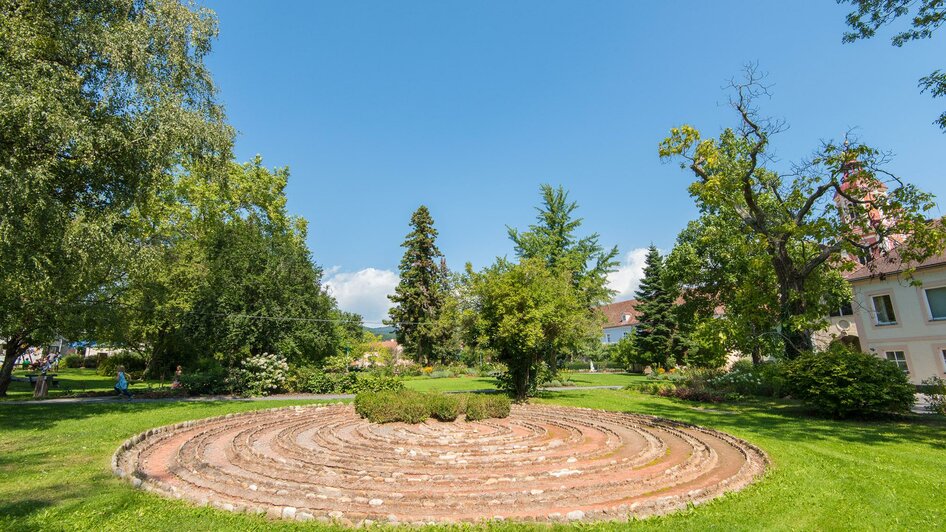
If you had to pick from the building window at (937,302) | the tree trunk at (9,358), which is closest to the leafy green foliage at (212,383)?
the tree trunk at (9,358)

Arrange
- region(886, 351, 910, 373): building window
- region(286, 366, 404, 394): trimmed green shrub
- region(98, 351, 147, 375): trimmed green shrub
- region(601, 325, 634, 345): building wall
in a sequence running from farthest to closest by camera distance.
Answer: region(601, 325, 634, 345): building wall < region(98, 351, 147, 375): trimmed green shrub < region(286, 366, 404, 394): trimmed green shrub < region(886, 351, 910, 373): building window

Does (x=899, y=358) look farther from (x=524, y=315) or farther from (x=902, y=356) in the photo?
(x=524, y=315)

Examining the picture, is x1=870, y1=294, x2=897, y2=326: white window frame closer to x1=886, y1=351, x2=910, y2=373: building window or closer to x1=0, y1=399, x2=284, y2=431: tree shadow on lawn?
x1=886, y1=351, x2=910, y2=373: building window

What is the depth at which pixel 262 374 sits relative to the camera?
24766 mm

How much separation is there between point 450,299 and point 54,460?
18.5 metres

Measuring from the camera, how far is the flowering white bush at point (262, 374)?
24.7 m

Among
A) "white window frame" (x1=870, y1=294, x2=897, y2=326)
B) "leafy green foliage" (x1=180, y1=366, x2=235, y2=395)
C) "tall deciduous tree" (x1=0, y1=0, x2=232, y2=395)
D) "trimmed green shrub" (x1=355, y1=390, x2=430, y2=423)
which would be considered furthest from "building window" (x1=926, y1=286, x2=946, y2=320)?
"leafy green foliage" (x1=180, y1=366, x2=235, y2=395)

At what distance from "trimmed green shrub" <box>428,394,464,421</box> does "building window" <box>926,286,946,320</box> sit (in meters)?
26.3

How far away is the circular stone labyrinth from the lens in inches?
266

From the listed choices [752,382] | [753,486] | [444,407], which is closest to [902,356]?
[752,382]

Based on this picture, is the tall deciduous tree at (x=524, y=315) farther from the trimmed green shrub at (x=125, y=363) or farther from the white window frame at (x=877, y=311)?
the trimmed green shrub at (x=125, y=363)

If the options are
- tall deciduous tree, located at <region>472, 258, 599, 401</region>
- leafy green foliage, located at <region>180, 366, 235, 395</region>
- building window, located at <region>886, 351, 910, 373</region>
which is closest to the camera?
tall deciduous tree, located at <region>472, 258, 599, 401</region>

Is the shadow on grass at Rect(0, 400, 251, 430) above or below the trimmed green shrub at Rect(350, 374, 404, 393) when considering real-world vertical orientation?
below

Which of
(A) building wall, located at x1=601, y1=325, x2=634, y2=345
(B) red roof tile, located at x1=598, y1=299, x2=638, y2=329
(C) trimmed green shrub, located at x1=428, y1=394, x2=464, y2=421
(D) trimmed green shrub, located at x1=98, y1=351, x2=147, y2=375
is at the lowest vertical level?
(C) trimmed green shrub, located at x1=428, y1=394, x2=464, y2=421
